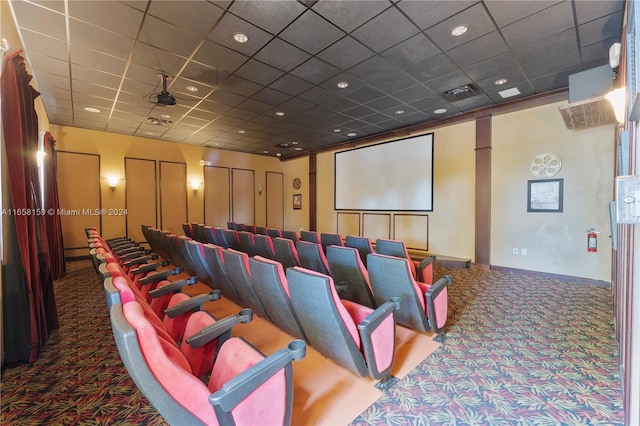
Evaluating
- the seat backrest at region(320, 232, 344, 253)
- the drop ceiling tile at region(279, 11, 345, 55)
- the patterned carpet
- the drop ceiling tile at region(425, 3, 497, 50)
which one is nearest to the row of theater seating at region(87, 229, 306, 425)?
the patterned carpet

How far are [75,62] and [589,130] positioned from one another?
809 cm

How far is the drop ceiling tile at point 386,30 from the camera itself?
2938 millimetres

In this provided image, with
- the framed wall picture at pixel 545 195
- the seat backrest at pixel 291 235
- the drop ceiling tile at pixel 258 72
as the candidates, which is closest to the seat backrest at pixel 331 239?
the seat backrest at pixel 291 235

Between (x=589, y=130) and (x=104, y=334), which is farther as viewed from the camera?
(x=589, y=130)

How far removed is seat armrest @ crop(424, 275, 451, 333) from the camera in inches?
98.7

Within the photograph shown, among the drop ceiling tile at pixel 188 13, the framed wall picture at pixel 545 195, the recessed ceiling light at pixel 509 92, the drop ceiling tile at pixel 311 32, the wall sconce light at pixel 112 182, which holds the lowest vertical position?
the framed wall picture at pixel 545 195

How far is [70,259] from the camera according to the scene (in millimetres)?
6949

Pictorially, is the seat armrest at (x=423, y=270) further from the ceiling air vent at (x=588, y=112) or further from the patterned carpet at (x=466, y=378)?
the ceiling air vent at (x=588, y=112)

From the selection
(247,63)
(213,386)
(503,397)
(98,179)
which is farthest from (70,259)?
(503,397)

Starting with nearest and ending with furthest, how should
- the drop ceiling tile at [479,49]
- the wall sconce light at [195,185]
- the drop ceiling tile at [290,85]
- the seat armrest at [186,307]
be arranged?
the seat armrest at [186,307] → the drop ceiling tile at [479,49] → the drop ceiling tile at [290,85] → the wall sconce light at [195,185]

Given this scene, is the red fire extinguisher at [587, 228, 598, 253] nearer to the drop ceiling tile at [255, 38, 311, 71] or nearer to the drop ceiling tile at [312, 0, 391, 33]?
the drop ceiling tile at [312, 0, 391, 33]

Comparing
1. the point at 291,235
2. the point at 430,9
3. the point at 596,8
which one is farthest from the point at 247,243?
the point at 596,8

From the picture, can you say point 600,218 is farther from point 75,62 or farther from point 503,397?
point 75,62

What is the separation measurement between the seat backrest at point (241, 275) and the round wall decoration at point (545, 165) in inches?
221
